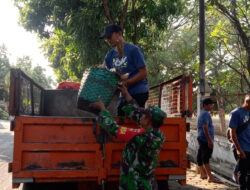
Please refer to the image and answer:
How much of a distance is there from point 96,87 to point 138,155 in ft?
2.45

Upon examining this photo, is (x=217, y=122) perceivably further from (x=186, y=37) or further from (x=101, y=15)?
(x=186, y=37)

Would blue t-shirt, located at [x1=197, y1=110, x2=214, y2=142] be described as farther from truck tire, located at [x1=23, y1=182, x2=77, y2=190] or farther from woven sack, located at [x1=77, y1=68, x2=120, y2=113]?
woven sack, located at [x1=77, y1=68, x2=120, y2=113]

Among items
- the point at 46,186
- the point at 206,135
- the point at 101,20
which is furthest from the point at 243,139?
the point at 101,20

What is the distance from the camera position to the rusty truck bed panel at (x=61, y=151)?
111 inches

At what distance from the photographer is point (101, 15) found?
7988 mm

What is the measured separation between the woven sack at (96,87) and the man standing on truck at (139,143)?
0.33ft

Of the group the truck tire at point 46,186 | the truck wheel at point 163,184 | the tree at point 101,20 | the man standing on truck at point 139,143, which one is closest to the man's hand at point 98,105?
the man standing on truck at point 139,143

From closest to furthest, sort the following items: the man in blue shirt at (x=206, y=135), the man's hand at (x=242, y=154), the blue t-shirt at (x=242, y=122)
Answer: the man's hand at (x=242, y=154)
the blue t-shirt at (x=242, y=122)
the man in blue shirt at (x=206, y=135)

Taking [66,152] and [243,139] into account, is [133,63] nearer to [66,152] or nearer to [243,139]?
[66,152]

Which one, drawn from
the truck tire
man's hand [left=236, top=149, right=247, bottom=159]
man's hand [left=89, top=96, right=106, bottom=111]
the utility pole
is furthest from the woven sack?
the utility pole

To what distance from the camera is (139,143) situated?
8.04ft

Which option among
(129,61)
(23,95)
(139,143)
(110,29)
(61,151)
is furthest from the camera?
(23,95)

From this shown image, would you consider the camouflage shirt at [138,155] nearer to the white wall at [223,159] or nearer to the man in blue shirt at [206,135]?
the man in blue shirt at [206,135]

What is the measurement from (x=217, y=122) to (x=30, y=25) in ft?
29.8
